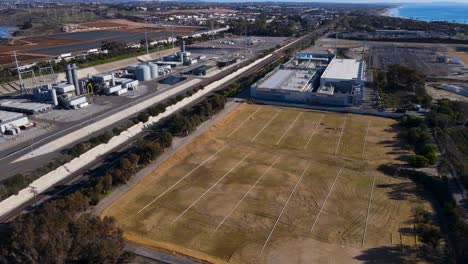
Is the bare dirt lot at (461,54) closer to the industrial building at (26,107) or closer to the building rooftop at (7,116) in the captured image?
the industrial building at (26,107)

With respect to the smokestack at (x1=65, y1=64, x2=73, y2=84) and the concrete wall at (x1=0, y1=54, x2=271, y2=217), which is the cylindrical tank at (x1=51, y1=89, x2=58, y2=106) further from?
the concrete wall at (x1=0, y1=54, x2=271, y2=217)

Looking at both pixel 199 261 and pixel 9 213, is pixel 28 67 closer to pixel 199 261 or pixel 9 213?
pixel 9 213

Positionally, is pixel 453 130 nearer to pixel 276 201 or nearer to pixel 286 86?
pixel 286 86

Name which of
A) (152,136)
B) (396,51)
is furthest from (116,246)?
(396,51)

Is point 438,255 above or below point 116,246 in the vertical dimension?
below

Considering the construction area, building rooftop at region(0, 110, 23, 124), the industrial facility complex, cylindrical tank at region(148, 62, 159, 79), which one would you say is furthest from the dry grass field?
the construction area

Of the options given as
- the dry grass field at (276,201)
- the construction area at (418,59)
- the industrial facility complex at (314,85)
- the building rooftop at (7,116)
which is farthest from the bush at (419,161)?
the construction area at (418,59)

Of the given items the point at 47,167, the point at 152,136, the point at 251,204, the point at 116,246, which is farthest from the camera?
the point at 152,136

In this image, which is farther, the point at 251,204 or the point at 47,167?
the point at 47,167
